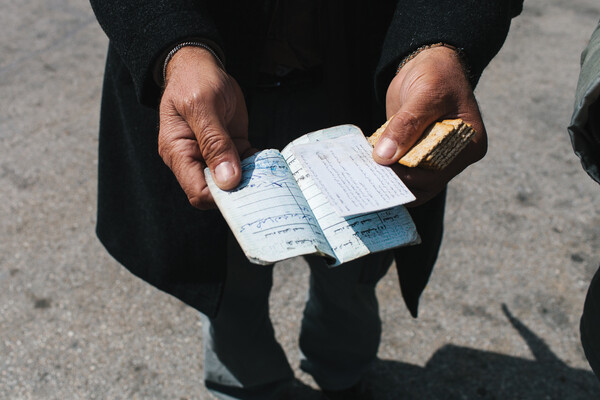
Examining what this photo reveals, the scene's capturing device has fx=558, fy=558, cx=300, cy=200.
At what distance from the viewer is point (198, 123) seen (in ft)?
A: 3.74

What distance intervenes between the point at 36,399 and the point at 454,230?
6.54ft

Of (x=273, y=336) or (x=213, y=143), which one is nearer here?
(x=213, y=143)

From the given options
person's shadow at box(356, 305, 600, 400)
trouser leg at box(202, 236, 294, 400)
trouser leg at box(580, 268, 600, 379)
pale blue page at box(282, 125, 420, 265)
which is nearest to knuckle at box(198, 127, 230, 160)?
pale blue page at box(282, 125, 420, 265)

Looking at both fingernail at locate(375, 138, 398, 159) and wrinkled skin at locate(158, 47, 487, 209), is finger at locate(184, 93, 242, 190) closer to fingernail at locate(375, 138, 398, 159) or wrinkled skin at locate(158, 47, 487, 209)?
wrinkled skin at locate(158, 47, 487, 209)

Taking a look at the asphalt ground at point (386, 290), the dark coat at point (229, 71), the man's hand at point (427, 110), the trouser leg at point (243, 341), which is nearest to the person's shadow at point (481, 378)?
the asphalt ground at point (386, 290)

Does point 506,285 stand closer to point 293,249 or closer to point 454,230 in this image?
point 454,230

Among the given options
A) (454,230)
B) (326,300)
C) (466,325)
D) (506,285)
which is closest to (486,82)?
(454,230)

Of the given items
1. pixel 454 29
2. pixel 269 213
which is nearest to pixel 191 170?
pixel 269 213

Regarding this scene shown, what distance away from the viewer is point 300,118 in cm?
149

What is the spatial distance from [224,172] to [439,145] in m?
0.43

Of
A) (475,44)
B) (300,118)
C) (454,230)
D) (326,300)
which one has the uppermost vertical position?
(475,44)

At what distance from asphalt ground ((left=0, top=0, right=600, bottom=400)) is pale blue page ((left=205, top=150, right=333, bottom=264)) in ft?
4.16

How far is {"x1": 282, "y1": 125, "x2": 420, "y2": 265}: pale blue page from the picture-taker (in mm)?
1093

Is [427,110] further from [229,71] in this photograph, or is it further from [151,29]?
[151,29]
